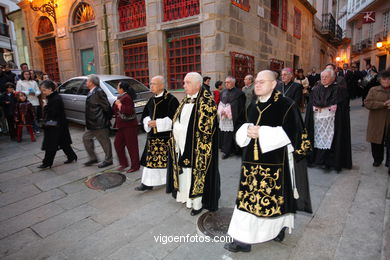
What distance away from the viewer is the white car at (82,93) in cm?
775

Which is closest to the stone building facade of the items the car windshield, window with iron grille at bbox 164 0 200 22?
window with iron grille at bbox 164 0 200 22

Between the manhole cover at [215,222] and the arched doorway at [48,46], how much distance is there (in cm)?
1553

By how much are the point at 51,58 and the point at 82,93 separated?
31.8 feet

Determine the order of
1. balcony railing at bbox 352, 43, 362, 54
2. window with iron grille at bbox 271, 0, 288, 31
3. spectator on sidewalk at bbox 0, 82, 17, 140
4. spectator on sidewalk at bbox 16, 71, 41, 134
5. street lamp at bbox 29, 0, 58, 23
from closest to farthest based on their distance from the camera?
spectator on sidewalk at bbox 0, 82, 17, 140, spectator on sidewalk at bbox 16, 71, 41, 134, window with iron grille at bbox 271, 0, 288, 31, street lamp at bbox 29, 0, 58, 23, balcony railing at bbox 352, 43, 362, 54

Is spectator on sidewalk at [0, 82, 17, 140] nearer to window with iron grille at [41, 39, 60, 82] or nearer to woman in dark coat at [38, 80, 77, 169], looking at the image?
woman in dark coat at [38, 80, 77, 169]

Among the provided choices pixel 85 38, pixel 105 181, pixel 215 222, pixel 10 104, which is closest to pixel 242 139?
pixel 215 222

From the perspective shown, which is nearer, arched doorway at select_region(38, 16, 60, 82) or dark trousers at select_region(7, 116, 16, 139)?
dark trousers at select_region(7, 116, 16, 139)

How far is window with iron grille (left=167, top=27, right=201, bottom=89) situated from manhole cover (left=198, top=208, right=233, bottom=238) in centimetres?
720

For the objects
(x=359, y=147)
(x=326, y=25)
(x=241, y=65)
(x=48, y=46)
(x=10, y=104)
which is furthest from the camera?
(x=326, y=25)

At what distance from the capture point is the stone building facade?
9023mm

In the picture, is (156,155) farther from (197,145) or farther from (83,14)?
(83,14)

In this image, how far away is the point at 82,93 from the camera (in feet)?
27.1

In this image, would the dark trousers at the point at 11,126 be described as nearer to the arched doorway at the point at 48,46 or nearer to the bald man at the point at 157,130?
the bald man at the point at 157,130

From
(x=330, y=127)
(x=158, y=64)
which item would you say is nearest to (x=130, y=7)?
(x=158, y=64)
